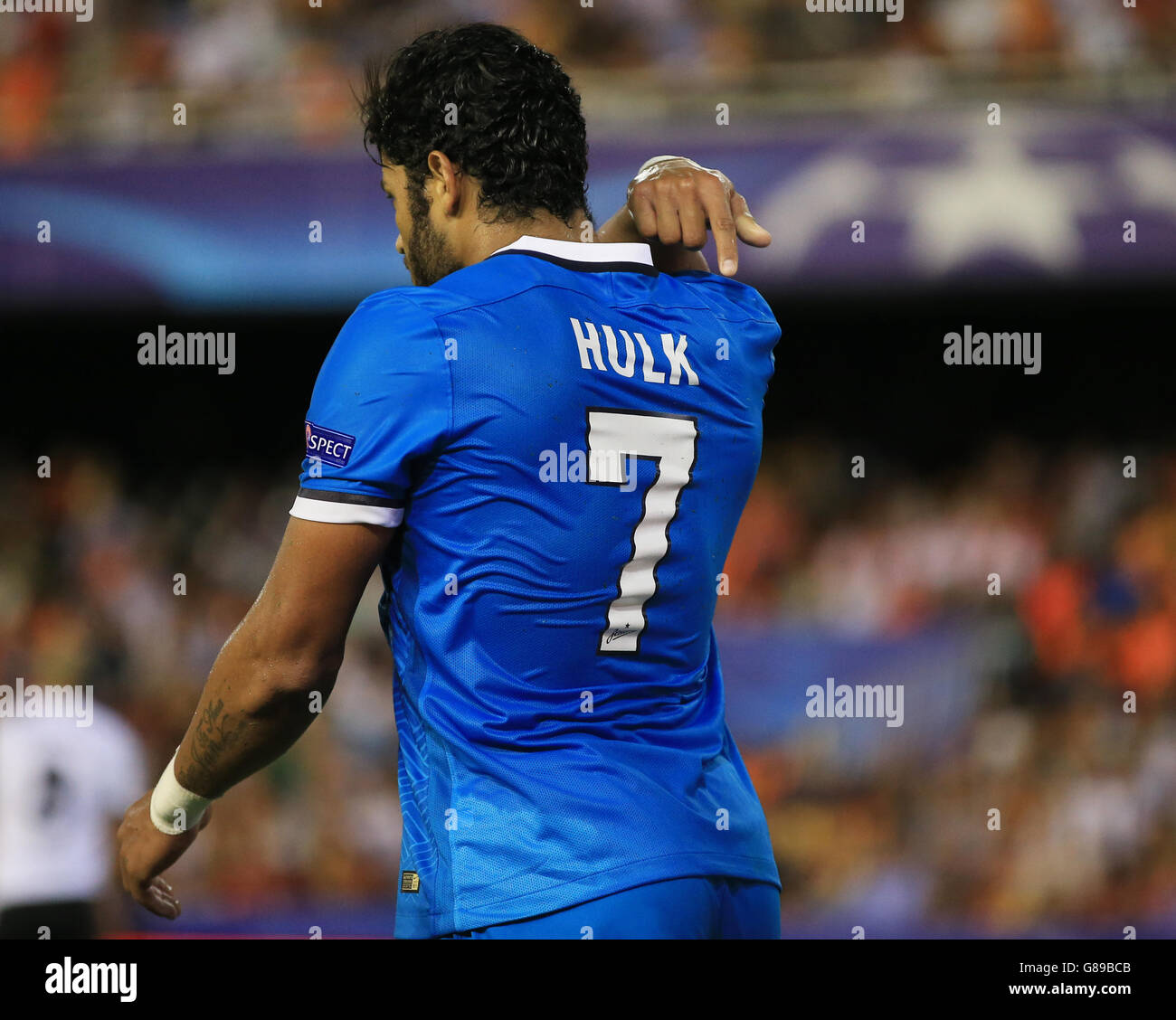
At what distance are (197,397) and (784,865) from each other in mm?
4821

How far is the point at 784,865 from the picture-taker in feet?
19.2

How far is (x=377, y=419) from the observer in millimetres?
1668

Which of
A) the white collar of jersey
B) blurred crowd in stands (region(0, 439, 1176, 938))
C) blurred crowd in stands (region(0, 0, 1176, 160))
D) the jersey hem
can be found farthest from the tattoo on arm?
blurred crowd in stands (region(0, 0, 1176, 160))

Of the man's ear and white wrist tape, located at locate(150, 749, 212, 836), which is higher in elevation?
the man's ear

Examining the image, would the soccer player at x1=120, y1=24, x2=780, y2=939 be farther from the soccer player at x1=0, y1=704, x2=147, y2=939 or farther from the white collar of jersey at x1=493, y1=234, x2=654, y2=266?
the soccer player at x1=0, y1=704, x2=147, y2=939

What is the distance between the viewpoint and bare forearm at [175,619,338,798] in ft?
5.74

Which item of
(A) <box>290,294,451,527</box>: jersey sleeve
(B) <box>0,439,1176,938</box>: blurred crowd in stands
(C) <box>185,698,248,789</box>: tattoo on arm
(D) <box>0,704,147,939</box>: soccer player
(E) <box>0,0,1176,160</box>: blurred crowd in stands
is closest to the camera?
(A) <box>290,294,451,527</box>: jersey sleeve

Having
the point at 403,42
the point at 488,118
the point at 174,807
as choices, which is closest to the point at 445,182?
the point at 488,118

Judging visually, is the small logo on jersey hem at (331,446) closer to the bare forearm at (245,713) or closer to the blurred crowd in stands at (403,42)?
the bare forearm at (245,713)

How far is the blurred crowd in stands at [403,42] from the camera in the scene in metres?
6.78

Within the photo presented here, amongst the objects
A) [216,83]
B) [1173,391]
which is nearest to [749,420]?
[216,83]

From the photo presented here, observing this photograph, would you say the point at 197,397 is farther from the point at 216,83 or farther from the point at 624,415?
the point at 624,415

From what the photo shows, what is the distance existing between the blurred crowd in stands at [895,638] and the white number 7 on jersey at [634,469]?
14.1 feet

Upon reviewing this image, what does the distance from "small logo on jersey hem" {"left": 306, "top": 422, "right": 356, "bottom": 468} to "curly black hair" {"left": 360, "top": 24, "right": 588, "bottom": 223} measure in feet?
1.37
